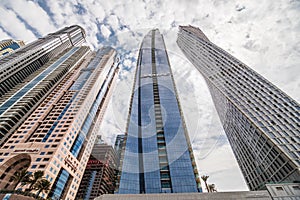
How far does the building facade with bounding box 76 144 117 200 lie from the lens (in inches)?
3204

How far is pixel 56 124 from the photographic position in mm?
60500

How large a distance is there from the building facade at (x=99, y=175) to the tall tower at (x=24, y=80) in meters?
46.6

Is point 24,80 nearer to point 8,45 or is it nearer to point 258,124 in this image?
point 8,45

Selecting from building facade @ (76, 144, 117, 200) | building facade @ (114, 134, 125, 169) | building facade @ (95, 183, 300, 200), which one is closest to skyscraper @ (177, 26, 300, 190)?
building facade @ (95, 183, 300, 200)

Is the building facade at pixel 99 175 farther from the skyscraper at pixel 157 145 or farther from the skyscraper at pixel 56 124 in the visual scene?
the skyscraper at pixel 157 145

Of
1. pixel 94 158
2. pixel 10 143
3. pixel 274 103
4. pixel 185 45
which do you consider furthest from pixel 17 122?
pixel 185 45

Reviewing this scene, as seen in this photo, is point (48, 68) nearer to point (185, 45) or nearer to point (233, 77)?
point (185, 45)

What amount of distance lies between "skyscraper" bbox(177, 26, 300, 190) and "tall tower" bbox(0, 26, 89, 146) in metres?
81.9

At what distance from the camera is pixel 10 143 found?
53406 millimetres

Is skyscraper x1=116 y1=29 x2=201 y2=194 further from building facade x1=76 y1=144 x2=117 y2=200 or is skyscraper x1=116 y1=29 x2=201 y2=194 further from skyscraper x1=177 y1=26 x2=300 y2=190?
building facade x1=76 y1=144 x2=117 y2=200

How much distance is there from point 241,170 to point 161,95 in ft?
147

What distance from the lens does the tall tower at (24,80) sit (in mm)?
62697

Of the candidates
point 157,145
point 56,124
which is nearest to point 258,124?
point 157,145

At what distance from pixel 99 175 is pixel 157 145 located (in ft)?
178
